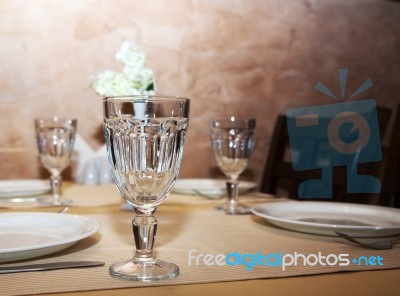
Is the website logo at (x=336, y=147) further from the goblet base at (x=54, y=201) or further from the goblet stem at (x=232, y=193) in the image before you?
the goblet base at (x=54, y=201)

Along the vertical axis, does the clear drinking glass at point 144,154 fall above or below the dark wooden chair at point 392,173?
above

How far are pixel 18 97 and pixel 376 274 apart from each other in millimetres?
1790

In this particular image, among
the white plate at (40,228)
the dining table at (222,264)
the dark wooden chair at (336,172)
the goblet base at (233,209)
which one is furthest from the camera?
the dark wooden chair at (336,172)

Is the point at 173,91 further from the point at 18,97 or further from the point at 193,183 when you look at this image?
the point at 193,183

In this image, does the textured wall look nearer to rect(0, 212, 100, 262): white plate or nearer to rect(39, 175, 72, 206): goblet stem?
rect(39, 175, 72, 206): goblet stem

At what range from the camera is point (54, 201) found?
127 centimetres

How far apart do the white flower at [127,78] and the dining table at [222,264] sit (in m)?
0.35

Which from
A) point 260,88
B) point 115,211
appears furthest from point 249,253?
point 260,88

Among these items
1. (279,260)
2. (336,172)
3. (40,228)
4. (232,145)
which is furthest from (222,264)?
(336,172)

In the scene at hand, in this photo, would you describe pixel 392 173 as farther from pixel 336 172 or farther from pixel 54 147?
pixel 54 147

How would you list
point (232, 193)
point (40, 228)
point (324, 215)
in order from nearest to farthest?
point (40, 228)
point (324, 215)
point (232, 193)

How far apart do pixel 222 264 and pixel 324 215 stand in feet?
1.36

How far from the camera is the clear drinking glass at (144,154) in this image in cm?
64

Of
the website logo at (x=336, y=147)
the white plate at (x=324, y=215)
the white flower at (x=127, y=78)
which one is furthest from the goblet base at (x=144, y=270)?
the website logo at (x=336, y=147)
